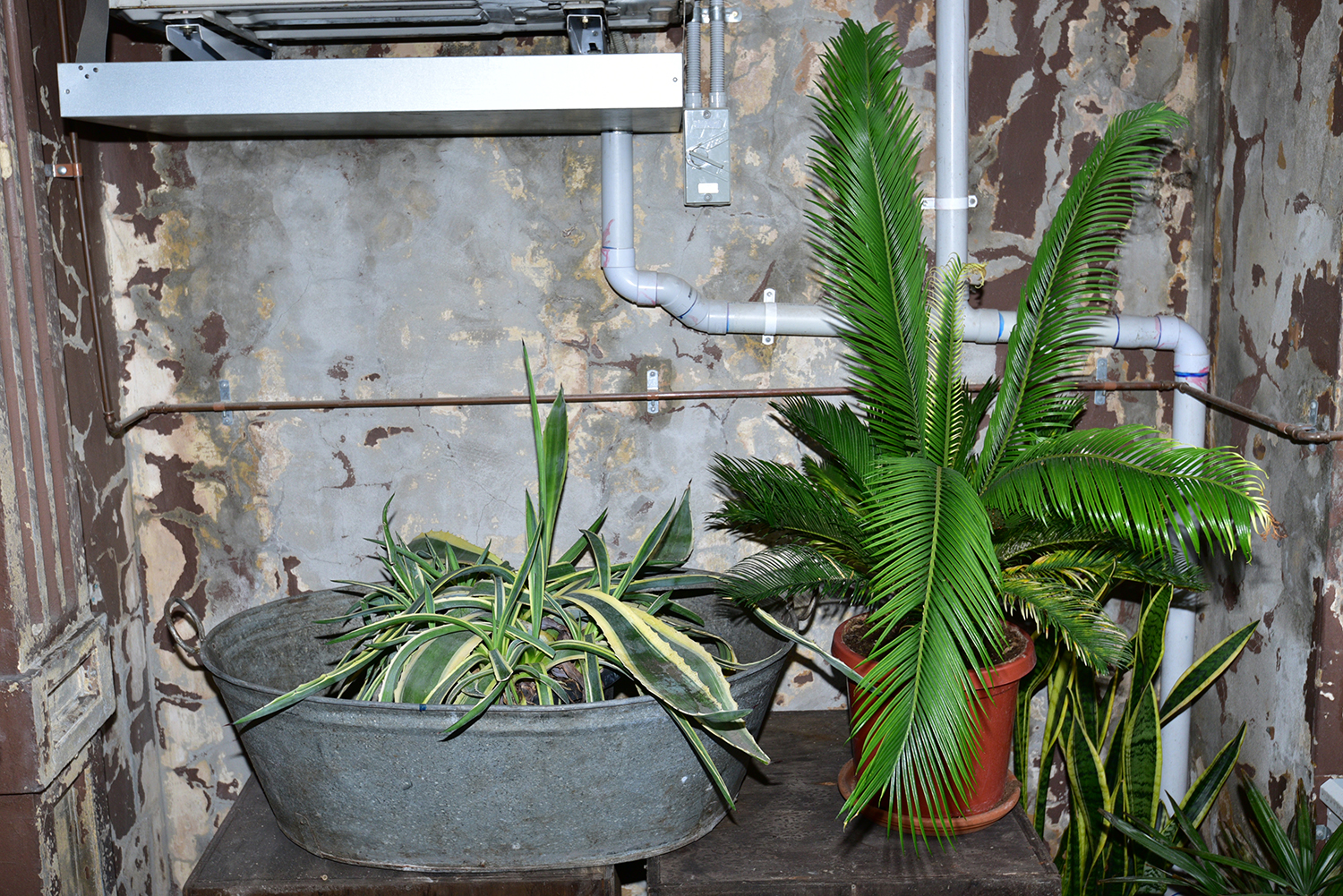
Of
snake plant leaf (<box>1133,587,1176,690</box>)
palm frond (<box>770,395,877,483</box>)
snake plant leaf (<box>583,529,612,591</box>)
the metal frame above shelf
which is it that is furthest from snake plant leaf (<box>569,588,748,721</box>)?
snake plant leaf (<box>1133,587,1176,690</box>)

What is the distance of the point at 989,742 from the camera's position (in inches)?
64.6

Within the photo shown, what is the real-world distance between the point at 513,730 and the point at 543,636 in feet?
0.72

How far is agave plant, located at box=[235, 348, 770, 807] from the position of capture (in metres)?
1.46

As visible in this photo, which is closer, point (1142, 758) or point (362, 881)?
point (362, 881)

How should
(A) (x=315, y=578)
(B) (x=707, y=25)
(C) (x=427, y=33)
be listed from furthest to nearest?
(A) (x=315, y=578), (B) (x=707, y=25), (C) (x=427, y=33)

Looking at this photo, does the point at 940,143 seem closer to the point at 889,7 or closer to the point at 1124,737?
the point at 889,7

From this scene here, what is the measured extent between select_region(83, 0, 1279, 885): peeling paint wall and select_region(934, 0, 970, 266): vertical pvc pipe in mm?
82

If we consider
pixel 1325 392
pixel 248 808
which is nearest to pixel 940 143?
pixel 1325 392

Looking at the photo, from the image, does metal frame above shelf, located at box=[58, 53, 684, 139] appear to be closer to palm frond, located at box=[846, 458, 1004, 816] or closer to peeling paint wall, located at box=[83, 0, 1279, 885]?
peeling paint wall, located at box=[83, 0, 1279, 885]

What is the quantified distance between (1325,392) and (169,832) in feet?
8.12

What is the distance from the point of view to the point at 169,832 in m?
2.24

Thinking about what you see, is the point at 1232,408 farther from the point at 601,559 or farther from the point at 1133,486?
the point at 601,559

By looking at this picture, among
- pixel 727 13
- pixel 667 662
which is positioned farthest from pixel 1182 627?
pixel 727 13

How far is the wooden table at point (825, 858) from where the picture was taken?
1.53 metres
